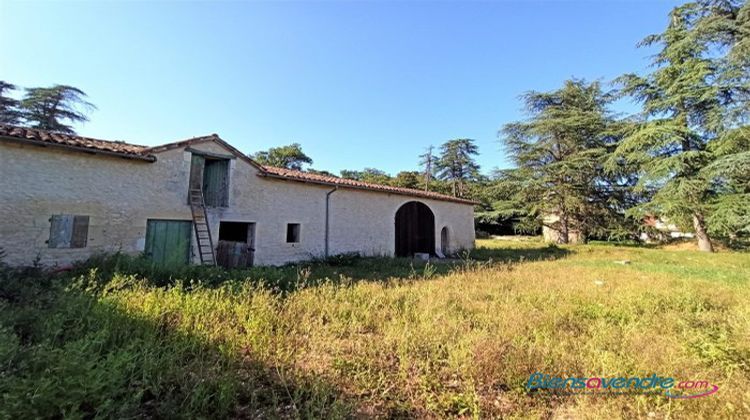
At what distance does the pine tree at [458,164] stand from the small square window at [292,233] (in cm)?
3099

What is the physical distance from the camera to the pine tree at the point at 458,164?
39.7 m

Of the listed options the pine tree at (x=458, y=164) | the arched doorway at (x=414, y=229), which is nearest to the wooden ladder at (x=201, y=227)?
the arched doorway at (x=414, y=229)

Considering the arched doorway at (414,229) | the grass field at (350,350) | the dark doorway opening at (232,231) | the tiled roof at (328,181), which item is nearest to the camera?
the grass field at (350,350)

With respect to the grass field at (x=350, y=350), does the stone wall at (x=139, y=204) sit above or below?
above

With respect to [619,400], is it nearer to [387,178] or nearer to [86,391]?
[86,391]

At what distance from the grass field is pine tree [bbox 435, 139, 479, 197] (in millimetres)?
34674

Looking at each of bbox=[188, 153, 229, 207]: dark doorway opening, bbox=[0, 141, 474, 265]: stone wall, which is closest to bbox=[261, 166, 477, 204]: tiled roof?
bbox=[0, 141, 474, 265]: stone wall

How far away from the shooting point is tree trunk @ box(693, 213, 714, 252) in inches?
703

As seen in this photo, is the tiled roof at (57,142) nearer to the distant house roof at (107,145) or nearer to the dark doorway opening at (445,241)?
the distant house roof at (107,145)

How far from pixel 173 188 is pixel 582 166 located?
24096 millimetres

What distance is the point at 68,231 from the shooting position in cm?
751

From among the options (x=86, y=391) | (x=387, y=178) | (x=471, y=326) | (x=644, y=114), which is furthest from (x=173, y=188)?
(x=387, y=178)

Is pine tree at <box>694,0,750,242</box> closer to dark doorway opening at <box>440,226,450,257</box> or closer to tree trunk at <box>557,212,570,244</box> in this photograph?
tree trunk at <box>557,212,570,244</box>

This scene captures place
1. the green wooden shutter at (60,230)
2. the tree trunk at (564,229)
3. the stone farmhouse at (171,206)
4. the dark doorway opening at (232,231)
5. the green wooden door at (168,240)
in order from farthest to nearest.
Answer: the tree trunk at (564,229) < the dark doorway opening at (232,231) < the green wooden door at (168,240) < the green wooden shutter at (60,230) < the stone farmhouse at (171,206)
